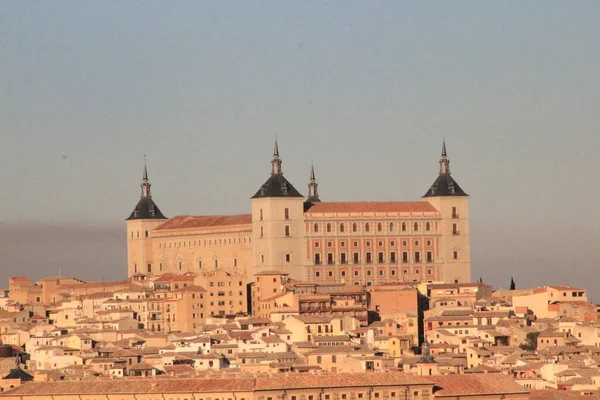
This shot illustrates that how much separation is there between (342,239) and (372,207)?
119 inches

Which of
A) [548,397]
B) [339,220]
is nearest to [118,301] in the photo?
[339,220]

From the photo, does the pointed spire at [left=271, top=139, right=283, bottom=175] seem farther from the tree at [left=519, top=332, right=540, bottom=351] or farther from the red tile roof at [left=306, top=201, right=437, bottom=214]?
the tree at [left=519, top=332, right=540, bottom=351]

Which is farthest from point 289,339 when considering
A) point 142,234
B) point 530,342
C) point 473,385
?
point 142,234

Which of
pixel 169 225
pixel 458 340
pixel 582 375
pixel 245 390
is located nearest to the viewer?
pixel 245 390

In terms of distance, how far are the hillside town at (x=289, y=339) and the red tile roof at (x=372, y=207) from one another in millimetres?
6890

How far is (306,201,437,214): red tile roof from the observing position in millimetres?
124250

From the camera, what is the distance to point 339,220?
12344 centimetres

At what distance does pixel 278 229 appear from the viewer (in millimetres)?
122000

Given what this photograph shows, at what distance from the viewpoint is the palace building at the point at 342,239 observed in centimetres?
12188

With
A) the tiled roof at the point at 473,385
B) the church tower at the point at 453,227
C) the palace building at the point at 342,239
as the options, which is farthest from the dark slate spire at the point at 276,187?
the tiled roof at the point at 473,385

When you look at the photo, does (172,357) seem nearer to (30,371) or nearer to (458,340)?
(30,371)

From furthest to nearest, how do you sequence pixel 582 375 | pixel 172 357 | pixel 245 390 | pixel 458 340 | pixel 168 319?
pixel 168 319
pixel 458 340
pixel 172 357
pixel 582 375
pixel 245 390

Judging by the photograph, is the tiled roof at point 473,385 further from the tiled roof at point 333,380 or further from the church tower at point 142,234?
the church tower at point 142,234

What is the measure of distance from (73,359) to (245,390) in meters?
20.2
